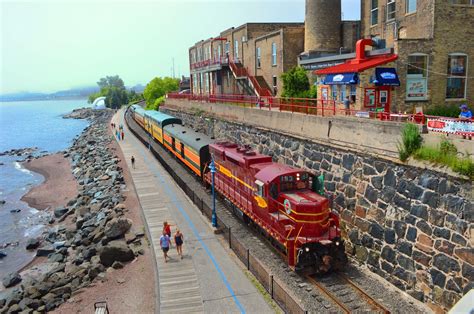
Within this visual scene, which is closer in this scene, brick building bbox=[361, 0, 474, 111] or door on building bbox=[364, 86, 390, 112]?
door on building bbox=[364, 86, 390, 112]

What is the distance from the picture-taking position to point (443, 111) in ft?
79.8

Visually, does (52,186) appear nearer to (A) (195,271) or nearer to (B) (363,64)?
(A) (195,271)

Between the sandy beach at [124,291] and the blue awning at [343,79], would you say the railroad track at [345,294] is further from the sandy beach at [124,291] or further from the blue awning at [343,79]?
the blue awning at [343,79]

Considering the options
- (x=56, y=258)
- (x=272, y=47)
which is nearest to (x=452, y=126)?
(x=56, y=258)

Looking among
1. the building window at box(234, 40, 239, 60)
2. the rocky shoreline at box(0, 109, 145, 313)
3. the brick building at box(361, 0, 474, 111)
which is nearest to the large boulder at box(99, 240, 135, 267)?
the rocky shoreline at box(0, 109, 145, 313)

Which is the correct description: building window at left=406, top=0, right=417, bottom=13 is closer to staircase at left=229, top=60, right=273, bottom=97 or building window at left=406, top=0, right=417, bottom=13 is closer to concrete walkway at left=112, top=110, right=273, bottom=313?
staircase at left=229, top=60, right=273, bottom=97

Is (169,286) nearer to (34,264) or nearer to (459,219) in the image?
(459,219)

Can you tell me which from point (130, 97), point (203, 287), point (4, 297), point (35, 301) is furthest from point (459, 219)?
point (130, 97)

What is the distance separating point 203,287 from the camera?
1639 centimetres

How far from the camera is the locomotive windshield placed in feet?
58.8

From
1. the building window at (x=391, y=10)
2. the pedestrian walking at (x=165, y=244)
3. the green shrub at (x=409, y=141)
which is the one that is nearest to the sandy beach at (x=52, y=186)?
the pedestrian walking at (x=165, y=244)

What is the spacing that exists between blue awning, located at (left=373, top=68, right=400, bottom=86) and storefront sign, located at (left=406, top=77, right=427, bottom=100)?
134 centimetres

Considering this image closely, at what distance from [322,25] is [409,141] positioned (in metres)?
27.7

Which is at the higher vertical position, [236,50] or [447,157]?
[236,50]
